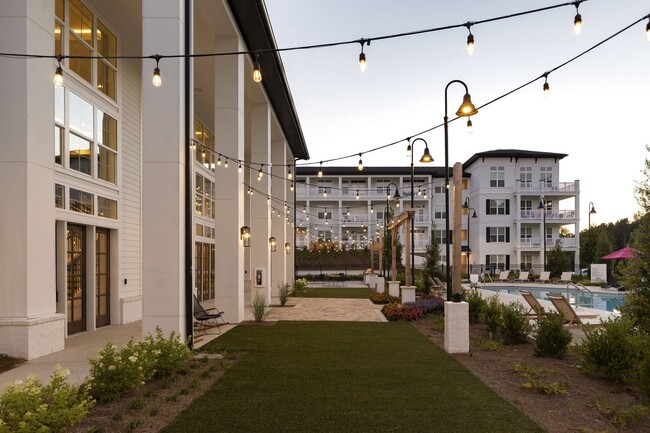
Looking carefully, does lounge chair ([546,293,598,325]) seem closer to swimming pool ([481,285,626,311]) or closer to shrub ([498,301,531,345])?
shrub ([498,301,531,345])

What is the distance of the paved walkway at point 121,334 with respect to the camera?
727 cm

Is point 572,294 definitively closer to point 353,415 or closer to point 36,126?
point 353,415

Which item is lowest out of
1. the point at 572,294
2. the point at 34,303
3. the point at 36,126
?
the point at 572,294

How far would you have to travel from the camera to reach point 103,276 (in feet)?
40.8

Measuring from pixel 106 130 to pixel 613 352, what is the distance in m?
12.6

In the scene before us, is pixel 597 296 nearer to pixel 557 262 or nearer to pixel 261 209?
pixel 557 262

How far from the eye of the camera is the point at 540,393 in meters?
6.32

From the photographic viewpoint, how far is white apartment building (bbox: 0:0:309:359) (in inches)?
319

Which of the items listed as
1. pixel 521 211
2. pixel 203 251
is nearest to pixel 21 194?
pixel 203 251

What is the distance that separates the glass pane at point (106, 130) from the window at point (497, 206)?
123ft

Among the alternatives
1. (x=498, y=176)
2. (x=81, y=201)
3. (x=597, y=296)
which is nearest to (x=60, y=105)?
(x=81, y=201)

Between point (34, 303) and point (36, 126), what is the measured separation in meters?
3.22

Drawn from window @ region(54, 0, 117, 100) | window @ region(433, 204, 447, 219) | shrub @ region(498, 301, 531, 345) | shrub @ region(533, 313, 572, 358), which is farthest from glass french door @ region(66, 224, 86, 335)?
window @ region(433, 204, 447, 219)

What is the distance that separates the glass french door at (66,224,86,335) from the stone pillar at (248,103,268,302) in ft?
19.8
